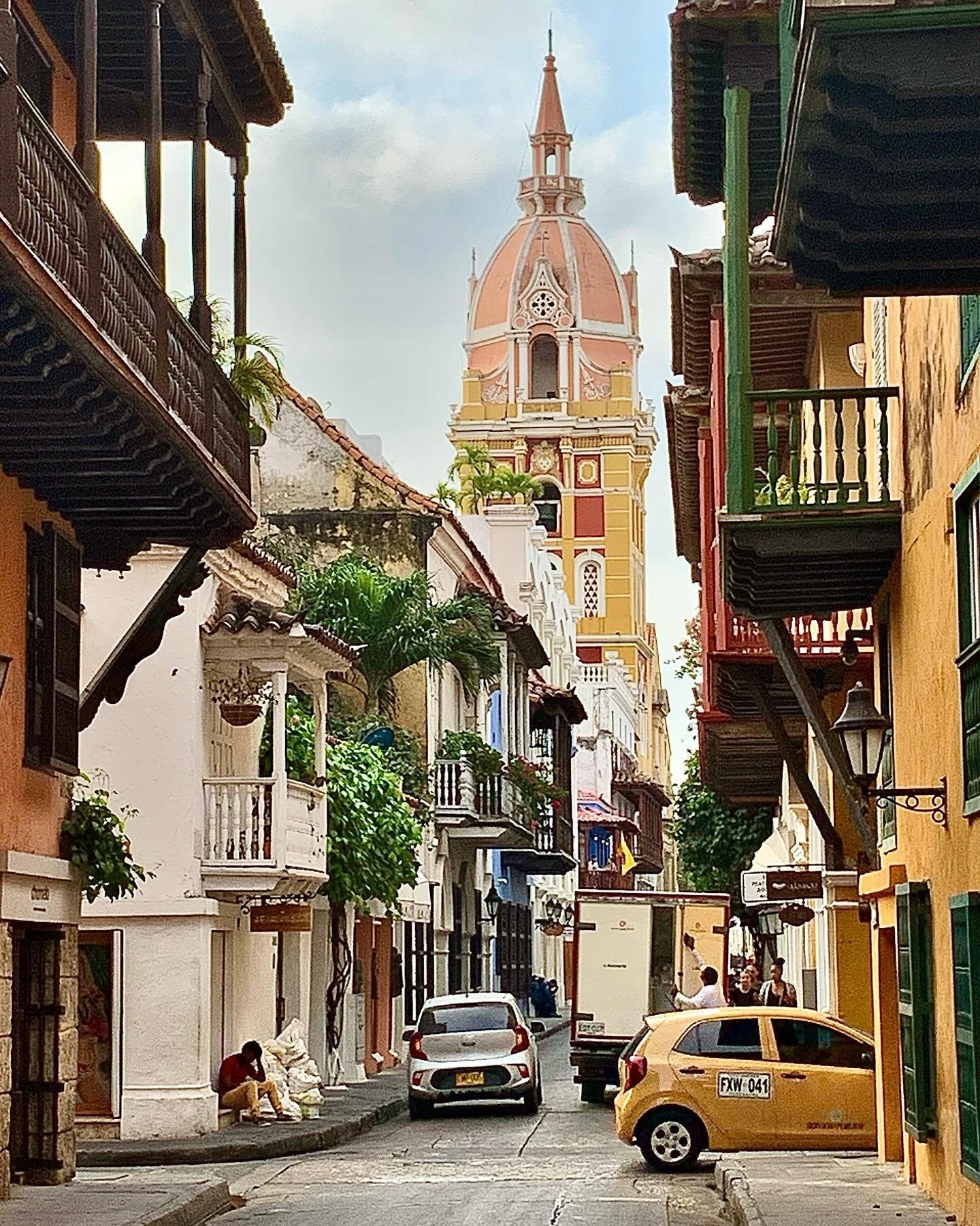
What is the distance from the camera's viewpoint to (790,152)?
8.58m

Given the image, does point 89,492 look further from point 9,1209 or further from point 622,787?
point 622,787

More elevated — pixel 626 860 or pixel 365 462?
pixel 365 462

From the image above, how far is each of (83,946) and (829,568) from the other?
11.2 m

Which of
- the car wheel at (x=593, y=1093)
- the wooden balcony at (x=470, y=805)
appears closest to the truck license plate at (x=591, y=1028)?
the car wheel at (x=593, y=1093)

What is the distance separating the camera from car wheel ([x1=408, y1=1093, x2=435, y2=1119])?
28562mm

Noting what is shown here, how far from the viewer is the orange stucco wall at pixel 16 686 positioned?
56.4 ft

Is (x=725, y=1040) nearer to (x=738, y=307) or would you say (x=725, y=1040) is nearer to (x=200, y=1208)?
(x=200, y=1208)

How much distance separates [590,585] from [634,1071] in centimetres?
8391

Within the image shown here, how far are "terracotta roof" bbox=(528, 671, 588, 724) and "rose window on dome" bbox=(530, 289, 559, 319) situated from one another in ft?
148

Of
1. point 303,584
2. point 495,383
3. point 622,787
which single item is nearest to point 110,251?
point 303,584

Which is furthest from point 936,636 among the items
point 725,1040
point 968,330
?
point 725,1040

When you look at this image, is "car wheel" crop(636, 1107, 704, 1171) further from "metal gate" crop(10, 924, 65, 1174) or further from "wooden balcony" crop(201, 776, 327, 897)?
"wooden balcony" crop(201, 776, 327, 897)

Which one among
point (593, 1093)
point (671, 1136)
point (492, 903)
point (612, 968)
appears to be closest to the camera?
point (671, 1136)

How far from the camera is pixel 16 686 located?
58.1 feet
